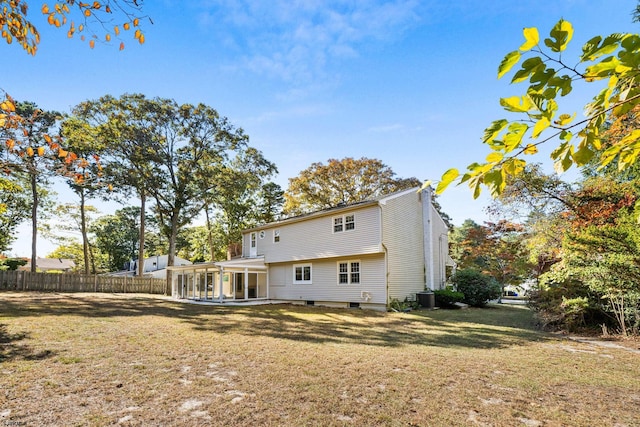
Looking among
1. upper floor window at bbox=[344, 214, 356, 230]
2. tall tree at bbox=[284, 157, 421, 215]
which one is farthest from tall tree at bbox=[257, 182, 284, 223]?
upper floor window at bbox=[344, 214, 356, 230]

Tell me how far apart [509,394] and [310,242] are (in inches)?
595

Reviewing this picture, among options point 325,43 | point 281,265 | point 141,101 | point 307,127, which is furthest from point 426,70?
point 141,101

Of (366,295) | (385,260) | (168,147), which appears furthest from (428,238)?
(168,147)

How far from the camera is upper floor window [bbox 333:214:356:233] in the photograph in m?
17.5

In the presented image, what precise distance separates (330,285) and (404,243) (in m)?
4.64

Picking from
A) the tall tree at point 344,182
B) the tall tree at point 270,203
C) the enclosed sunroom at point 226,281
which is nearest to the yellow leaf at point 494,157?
the enclosed sunroom at point 226,281

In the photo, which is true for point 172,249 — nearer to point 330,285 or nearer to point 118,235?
point 330,285

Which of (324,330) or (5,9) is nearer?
(5,9)

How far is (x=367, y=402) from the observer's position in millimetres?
4141

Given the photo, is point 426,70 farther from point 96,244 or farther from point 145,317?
point 96,244

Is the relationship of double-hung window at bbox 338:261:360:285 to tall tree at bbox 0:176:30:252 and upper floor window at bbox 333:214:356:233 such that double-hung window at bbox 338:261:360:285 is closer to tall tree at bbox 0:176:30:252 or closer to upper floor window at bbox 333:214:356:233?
upper floor window at bbox 333:214:356:233

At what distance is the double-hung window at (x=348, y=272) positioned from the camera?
17516 mm

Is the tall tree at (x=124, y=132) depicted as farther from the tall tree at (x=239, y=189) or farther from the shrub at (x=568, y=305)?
the shrub at (x=568, y=305)

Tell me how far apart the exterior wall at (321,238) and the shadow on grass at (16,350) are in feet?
41.4
